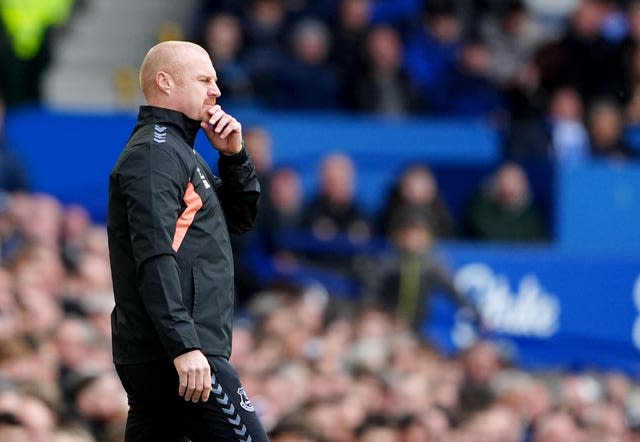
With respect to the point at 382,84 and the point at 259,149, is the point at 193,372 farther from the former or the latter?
the point at 382,84

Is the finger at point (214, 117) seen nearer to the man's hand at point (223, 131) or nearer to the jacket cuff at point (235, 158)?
the man's hand at point (223, 131)

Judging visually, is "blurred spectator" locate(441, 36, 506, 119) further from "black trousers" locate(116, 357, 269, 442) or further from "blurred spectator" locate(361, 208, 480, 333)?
"black trousers" locate(116, 357, 269, 442)

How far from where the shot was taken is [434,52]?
650 inches

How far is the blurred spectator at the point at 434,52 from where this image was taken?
53.1 feet

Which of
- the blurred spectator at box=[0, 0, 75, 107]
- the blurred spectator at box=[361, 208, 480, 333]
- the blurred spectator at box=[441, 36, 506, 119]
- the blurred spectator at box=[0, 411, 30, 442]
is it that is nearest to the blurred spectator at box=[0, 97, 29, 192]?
the blurred spectator at box=[0, 0, 75, 107]

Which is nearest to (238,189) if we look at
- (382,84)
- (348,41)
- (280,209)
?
(280,209)

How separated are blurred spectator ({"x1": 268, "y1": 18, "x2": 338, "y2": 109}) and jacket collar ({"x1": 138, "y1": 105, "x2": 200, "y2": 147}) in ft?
30.3

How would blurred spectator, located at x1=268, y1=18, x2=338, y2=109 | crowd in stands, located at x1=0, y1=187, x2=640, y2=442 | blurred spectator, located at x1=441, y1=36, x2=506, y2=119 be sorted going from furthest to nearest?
blurred spectator, located at x1=441, y1=36, x2=506, y2=119
blurred spectator, located at x1=268, y1=18, x2=338, y2=109
crowd in stands, located at x1=0, y1=187, x2=640, y2=442

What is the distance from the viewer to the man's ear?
505 cm

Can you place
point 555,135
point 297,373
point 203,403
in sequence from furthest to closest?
point 555,135 → point 297,373 → point 203,403

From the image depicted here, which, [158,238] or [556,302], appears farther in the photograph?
[556,302]

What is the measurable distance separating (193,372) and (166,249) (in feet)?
1.30

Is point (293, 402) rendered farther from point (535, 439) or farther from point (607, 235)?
point (607, 235)

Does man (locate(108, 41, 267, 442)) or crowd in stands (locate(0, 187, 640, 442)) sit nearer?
man (locate(108, 41, 267, 442))
